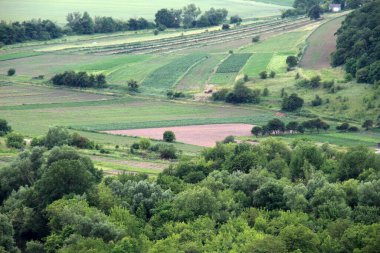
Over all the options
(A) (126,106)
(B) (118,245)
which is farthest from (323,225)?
(A) (126,106)

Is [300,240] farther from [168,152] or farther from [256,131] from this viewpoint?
[256,131]

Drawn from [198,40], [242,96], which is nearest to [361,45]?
[242,96]

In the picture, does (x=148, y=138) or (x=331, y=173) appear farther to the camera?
(x=148, y=138)

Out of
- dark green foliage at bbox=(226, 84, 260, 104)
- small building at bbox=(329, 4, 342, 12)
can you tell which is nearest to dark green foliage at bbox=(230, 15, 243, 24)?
small building at bbox=(329, 4, 342, 12)

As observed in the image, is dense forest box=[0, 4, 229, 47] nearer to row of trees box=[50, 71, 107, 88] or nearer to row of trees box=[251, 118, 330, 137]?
row of trees box=[50, 71, 107, 88]

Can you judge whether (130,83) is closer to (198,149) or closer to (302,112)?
(302,112)

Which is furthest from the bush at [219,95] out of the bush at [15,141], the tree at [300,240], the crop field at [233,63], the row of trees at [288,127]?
the tree at [300,240]

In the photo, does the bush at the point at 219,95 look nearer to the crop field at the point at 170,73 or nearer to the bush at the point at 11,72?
the crop field at the point at 170,73
